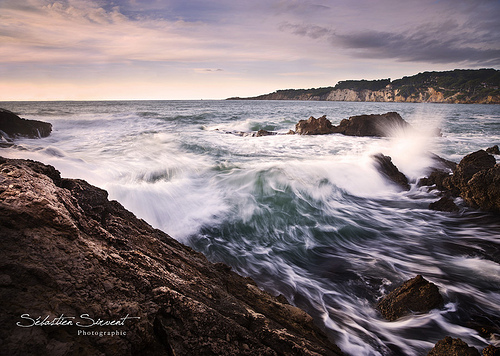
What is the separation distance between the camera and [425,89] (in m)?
105

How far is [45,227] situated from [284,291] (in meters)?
3.29

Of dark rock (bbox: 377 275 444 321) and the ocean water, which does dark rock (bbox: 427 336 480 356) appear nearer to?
the ocean water

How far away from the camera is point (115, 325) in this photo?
135 cm

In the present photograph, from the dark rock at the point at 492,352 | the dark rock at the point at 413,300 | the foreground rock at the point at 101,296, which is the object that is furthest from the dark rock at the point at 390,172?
the foreground rock at the point at 101,296

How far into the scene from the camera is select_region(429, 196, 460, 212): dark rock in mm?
6400

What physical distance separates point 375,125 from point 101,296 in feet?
64.8

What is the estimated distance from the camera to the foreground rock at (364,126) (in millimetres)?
17844

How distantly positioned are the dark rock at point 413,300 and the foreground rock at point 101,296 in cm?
155

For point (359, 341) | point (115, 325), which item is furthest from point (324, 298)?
point (115, 325)

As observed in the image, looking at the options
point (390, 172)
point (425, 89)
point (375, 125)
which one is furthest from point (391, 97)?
point (390, 172)

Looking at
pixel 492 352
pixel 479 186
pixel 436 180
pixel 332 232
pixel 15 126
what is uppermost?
pixel 15 126

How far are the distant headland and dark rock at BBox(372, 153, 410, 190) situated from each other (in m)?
104

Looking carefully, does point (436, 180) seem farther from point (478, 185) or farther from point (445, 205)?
point (478, 185)

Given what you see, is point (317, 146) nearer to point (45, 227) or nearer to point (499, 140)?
point (499, 140)
